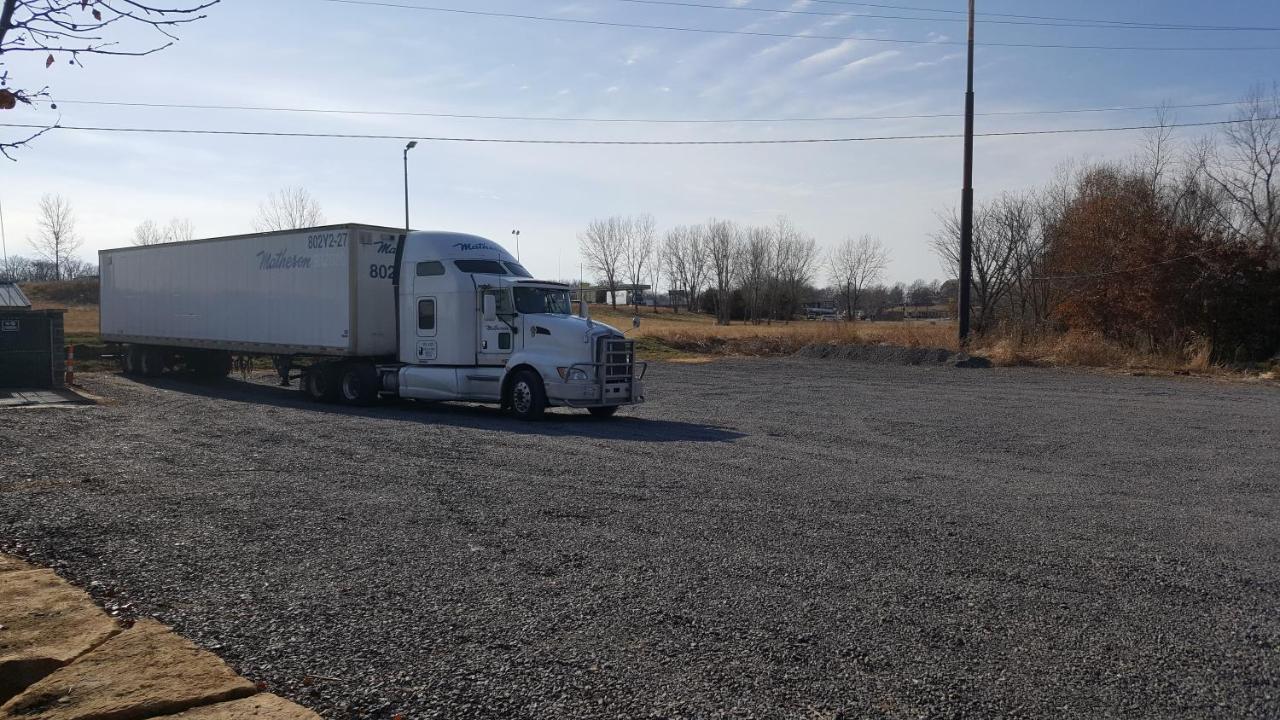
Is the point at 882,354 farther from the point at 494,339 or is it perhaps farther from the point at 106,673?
the point at 106,673

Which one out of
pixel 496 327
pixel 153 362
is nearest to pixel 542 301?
pixel 496 327

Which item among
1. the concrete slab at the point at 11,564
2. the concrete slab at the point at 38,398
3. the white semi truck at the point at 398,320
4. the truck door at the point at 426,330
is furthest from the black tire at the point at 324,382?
the concrete slab at the point at 11,564

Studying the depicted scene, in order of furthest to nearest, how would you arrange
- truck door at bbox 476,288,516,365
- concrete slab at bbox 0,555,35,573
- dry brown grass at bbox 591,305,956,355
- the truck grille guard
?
dry brown grass at bbox 591,305,956,355, truck door at bbox 476,288,516,365, the truck grille guard, concrete slab at bbox 0,555,35,573

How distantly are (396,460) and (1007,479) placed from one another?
24.7 feet

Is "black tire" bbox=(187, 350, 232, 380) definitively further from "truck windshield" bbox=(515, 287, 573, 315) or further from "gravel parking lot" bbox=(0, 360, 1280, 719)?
"truck windshield" bbox=(515, 287, 573, 315)

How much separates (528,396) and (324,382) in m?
6.38

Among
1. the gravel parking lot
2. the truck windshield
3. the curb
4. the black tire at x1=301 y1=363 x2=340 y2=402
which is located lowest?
the gravel parking lot

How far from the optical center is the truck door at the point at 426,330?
1964 cm

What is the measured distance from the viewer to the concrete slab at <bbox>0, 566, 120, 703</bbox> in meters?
4.61

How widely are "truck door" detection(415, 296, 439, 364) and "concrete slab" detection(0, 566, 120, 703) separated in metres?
13.4

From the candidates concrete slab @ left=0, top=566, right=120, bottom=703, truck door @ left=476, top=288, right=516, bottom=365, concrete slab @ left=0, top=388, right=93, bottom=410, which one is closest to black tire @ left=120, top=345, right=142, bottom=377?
concrete slab @ left=0, top=388, right=93, bottom=410

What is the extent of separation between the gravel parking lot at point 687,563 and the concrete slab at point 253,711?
0.14m

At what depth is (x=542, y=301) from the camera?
62.0 feet

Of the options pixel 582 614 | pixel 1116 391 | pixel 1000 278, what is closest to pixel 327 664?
pixel 582 614
